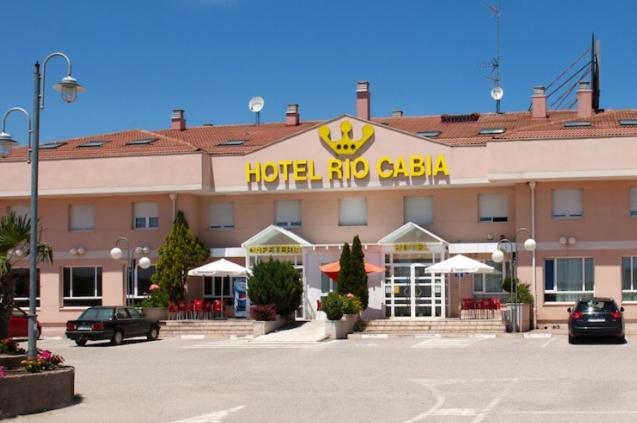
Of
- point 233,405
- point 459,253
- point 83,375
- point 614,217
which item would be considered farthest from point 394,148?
point 233,405

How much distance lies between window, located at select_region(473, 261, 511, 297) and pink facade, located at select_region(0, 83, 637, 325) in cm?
11

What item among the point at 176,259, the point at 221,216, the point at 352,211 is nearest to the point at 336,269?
the point at 352,211

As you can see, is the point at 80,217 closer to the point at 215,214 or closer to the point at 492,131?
the point at 215,214

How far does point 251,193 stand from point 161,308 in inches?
230

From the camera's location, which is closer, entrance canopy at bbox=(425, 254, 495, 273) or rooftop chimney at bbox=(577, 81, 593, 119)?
entrance canopy at bbox=(425, 254, 495, 273)

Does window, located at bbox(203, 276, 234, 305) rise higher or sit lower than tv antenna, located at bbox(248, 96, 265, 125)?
lower

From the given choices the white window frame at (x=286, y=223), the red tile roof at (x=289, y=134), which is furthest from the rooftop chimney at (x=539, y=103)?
the white window frame at (x=286, y=223)

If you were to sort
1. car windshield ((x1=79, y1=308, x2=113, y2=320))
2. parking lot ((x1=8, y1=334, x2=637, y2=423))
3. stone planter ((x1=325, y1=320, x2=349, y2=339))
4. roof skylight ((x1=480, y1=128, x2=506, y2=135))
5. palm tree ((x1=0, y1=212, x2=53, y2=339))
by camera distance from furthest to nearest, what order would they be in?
roof skylight ((x1=480, y1=128, x2=506, y2=135)) → stone planter ((x1=325, y1=320, x2=349, y2=339)) → car windshield ((x1=79, y1=308, x2=113, y2=320)) → palm tree ((x1=0, y1=212, x2=53, y2=339)) → parking lot ((x1=8, y1=334, x2=637, y2=423))

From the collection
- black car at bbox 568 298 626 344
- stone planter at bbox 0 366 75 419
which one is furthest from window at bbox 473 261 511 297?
stone planter at bbox 0 366 75 419

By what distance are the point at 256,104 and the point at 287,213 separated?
36.2 feet

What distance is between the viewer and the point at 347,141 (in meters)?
40.0

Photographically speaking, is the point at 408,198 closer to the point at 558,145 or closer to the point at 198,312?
the point at 558,145

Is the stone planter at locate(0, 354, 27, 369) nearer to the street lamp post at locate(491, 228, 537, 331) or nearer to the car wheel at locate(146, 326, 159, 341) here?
the car wheel at locate(146, 326, 159, 341)

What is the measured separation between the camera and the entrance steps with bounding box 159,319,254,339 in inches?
1471
